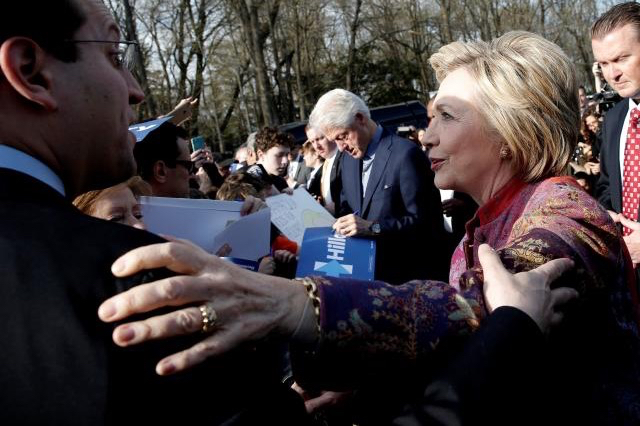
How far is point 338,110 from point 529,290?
3443 mm

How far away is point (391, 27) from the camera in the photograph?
34719 millimetres

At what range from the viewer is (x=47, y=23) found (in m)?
1.14

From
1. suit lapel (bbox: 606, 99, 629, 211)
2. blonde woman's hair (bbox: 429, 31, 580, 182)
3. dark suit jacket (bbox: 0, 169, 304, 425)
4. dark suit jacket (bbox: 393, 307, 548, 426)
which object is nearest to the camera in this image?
dark suit jacket (bbox: 0, 169, 304, 425)

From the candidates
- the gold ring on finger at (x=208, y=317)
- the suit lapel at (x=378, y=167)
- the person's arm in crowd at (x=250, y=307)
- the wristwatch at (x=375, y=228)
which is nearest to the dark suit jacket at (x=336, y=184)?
the suit lapel at (x=378, y=167)

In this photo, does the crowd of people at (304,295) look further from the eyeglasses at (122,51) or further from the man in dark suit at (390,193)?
the man in dark suit at (390,193)

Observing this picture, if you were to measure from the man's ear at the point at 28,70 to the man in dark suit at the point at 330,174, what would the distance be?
3975 millimetres

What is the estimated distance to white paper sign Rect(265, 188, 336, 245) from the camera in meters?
3.71

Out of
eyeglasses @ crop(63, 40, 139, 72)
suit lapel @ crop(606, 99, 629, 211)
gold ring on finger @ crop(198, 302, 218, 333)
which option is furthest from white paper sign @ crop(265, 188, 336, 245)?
gold ring on finger @ crop(198, 302, 218, 333)

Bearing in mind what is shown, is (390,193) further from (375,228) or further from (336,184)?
(336,184)

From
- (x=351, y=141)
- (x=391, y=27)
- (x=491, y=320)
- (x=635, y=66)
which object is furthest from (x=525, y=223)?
(x=391, y=27)

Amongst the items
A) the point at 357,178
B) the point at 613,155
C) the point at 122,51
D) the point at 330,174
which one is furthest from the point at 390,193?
the point at 122,51

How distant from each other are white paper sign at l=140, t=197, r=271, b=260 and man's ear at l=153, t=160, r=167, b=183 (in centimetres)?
108

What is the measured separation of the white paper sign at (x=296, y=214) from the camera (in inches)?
146

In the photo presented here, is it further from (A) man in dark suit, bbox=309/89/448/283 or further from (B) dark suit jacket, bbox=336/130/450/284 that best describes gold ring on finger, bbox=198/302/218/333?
(B) dark suit jacket, bbox=336/130/450/284
